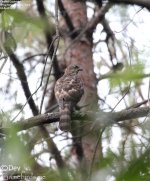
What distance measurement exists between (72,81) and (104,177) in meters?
3.94

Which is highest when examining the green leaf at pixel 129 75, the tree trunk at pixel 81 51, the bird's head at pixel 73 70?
the tree trunk at pixel 81 51

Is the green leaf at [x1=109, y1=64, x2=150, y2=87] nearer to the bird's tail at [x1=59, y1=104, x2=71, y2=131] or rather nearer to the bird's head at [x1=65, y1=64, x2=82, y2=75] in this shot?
the bird's tail at [x1=59, y1=104, x2=71, y2=131]

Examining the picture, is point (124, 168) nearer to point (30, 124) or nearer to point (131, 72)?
point (131, 72)

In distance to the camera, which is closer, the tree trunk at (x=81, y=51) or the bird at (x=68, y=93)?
the bird at (x=68, y=93)

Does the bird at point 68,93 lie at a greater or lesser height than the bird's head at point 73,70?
lesser

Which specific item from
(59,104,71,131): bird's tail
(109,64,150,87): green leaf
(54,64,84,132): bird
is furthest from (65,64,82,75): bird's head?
(109,64,150,87): green leaf

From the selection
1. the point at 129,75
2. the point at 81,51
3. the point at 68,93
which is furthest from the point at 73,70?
the point at 129,75

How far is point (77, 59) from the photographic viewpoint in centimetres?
642

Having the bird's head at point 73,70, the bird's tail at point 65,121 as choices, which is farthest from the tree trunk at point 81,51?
the bird's tail at point 65,121

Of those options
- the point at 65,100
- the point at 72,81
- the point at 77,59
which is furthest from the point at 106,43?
the point at 65,100

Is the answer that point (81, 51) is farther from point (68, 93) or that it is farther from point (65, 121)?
point (65, 121)

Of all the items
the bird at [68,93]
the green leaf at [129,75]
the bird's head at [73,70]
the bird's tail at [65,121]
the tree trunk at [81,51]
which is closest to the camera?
the green leaf at [129,75]

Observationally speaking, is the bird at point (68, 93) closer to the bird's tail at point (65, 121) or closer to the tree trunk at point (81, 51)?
the bird's tail at point (65, 121)

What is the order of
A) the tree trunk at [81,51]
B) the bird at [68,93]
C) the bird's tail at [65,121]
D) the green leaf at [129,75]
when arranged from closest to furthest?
the green leaf at [129,75]
the bird's tail at [65,121]
the bird at [68,93]
the tree trunk at [81,51]
